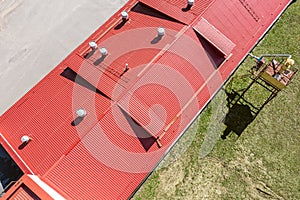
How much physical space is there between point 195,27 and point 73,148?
992 cm

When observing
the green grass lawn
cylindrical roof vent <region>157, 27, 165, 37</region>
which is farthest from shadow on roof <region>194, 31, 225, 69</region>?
the green grass lawn

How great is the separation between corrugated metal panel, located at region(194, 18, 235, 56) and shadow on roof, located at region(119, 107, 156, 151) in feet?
22.1

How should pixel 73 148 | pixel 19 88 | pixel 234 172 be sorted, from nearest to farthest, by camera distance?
pixel 73 148 → pixel 234 172 → pixel 19 88

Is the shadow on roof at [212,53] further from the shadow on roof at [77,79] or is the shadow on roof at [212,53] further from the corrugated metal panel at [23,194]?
the corrugated metal panel at [23,194]

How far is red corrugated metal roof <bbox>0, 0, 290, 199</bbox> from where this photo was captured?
16156 millimetres

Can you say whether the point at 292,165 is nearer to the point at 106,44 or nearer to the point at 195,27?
the point at 195,27

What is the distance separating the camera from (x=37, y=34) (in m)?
24.1

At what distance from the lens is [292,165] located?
21.0 m

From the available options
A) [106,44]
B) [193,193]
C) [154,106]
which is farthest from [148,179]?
[106,44]

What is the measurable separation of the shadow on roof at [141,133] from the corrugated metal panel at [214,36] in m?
6.74

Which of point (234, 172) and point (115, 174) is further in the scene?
point (234, 172)

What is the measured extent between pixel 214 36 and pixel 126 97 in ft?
22.2

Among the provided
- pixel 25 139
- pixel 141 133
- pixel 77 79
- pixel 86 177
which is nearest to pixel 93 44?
pixel 77 79

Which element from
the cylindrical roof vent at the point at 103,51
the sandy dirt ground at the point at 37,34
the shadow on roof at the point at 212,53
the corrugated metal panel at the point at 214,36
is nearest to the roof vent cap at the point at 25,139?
the cylindrical roof vent at the point at 103,51
